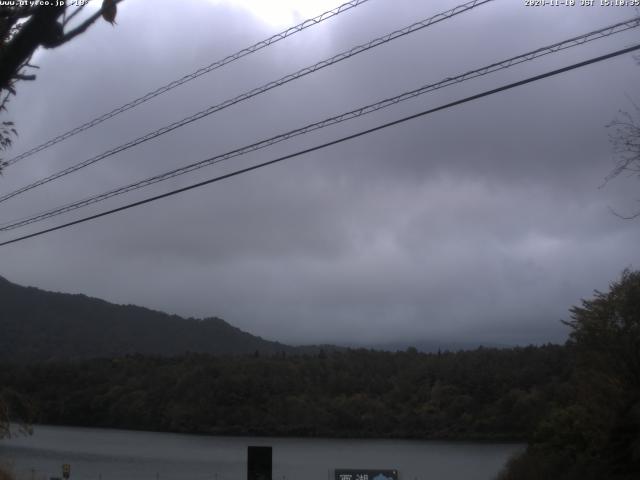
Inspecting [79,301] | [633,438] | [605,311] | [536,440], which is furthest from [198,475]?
[79,301]

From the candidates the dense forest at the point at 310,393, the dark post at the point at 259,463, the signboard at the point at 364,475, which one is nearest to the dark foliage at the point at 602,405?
the signboard at the point at 364,475

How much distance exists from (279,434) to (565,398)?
30334mm

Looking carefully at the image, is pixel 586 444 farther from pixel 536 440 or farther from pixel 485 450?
pixel 485 450

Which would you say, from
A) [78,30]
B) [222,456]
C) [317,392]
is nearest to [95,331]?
[317,392]

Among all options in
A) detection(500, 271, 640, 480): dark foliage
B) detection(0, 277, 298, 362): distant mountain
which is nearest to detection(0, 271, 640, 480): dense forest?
detection(500, 271, 640, 480): dark foliage

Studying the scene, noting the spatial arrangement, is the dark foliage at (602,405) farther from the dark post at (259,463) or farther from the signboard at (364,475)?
the dark post at (259,463)

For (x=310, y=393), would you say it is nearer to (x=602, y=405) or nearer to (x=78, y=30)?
(x=602, y=405)

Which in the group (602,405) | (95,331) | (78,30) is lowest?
(602,405)

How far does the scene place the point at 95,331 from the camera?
4341 inches

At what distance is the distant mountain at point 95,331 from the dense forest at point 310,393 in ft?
54.5

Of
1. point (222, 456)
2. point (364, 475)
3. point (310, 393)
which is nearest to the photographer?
point (364, 475)

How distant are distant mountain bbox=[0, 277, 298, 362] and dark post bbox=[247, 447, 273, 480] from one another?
230ft

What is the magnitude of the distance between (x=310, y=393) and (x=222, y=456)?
67.5ft

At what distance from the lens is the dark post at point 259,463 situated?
15.6m
